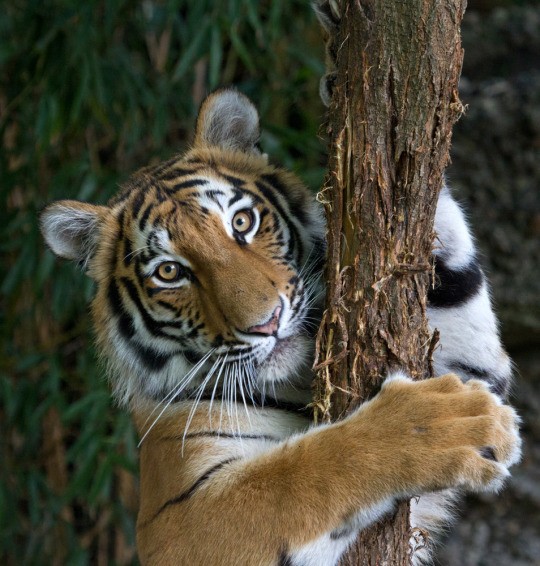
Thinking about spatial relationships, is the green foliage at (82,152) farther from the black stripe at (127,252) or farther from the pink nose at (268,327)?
the pink nose at (268,327)

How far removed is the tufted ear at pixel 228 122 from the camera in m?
1.84

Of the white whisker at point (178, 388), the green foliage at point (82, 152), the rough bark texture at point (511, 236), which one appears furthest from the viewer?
the rough bark texture at point (511, 236)

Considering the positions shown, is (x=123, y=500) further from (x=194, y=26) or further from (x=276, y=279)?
(x=276, y=279)

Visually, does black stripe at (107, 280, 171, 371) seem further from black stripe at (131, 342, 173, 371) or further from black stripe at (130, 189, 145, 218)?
black stripe at (130, 189, 145, 218)

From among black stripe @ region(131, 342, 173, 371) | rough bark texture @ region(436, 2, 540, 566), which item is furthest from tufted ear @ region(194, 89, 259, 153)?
rough bark texture @ region(436, 2, 540, 566)

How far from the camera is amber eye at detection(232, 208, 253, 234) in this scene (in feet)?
5.42

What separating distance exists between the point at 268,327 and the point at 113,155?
84.5 inches

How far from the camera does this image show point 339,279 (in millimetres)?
1331

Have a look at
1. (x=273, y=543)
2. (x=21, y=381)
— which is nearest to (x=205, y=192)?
(x=273, y=543)

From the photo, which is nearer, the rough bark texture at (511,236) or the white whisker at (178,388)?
the white whisker at (178,388)

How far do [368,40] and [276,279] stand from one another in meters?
0.49

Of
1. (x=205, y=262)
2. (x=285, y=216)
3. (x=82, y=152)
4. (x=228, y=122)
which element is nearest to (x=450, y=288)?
(x=285, y=216)

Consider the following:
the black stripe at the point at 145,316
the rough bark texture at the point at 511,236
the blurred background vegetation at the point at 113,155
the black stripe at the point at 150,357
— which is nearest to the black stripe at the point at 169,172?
the black stripe at the point at 145,316

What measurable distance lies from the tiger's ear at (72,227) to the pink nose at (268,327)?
22.7 inches
